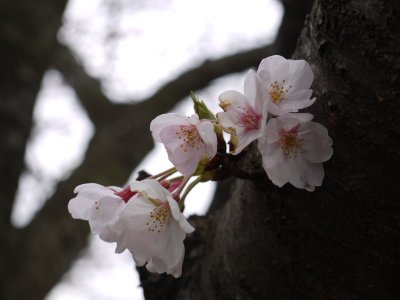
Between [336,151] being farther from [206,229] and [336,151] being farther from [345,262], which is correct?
[206,229]

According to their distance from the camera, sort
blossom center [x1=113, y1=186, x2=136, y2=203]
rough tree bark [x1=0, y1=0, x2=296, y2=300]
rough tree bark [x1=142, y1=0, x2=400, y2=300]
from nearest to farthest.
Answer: rough tree bark [x1=142, y1=0, x2=400, y2=300] < blossom center [x1=113, y1=186, x2=136, y2=203] < rough tree bark [x1=0, y1=0, x2=296, y2=300]

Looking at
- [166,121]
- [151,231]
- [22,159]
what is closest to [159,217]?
[151,231]

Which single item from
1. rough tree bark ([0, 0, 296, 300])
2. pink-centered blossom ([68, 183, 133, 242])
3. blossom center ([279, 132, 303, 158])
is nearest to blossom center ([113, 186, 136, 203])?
pink-centered blossom ([68, 183, 133, 242])

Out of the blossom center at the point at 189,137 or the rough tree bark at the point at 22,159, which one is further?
the rough tree bark at the point at 22,159

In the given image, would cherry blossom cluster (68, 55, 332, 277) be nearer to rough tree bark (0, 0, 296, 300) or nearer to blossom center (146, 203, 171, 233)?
blossom center (146, 203, 171, 233)

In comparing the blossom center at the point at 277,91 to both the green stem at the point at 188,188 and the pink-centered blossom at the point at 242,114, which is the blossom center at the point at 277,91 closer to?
the pink-centered blossom at the point at 242,114

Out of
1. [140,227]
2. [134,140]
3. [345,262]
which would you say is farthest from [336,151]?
[134,140]

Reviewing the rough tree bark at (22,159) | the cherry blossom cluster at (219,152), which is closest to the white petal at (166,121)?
the cherry blossom cluster at (219,152)

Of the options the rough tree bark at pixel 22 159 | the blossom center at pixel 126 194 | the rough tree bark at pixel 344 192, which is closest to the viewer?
the rough tree bark at pixel 344 192
